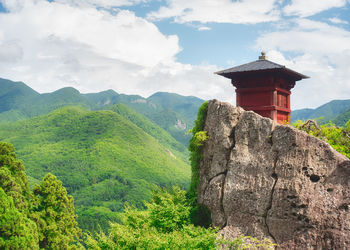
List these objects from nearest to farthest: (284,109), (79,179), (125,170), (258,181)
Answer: (258,181) < (284,109) < (79,179) < (125,170)

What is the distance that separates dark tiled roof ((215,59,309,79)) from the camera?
48.7 feet

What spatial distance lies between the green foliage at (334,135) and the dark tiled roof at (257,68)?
8.20 feet

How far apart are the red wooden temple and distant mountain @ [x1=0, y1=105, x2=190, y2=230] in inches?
3455

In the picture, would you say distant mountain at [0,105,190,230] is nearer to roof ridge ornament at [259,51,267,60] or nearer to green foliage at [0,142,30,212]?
green foliage at [0,142,30,212]

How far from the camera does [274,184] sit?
1190 cm

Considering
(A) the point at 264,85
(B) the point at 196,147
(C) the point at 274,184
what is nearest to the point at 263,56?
(A) the point at 264,85

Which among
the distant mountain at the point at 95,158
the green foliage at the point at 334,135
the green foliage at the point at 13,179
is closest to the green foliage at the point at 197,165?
the green foliage at the point at 334,135

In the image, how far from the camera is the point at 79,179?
13288cm

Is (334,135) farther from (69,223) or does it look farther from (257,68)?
(69,223)

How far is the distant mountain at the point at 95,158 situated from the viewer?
12469cm

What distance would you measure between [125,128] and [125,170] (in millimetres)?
39365

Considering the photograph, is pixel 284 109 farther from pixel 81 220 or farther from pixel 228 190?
pixel 81 220

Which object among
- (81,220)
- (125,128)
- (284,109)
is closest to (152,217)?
(284,109)

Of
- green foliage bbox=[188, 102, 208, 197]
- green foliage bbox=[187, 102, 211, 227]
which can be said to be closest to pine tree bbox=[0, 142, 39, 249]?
green foliage bbox=[187, 102, 211, 227]
